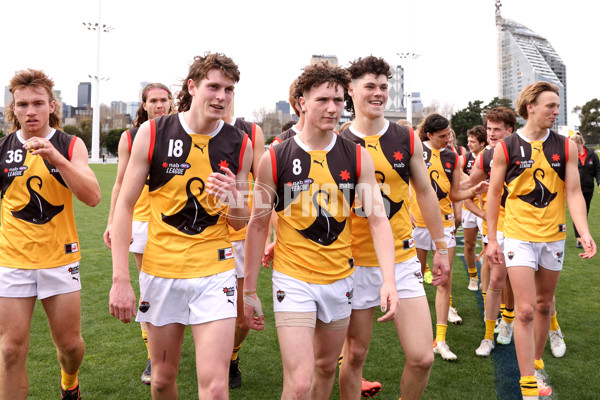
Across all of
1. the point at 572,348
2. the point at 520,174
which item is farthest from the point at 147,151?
the point at 572,348

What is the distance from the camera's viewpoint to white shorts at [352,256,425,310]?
361cm

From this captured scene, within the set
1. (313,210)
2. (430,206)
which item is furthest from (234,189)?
(430,206)

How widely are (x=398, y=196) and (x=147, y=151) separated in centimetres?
190

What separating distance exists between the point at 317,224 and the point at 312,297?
1.56ft

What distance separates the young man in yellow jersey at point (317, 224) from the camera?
124 inches

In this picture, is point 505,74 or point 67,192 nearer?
point 67,192

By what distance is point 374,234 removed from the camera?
3.36 metres

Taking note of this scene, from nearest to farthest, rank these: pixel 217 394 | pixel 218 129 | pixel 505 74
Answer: pixel 217 394, pixel 218 129, pixel 505 74

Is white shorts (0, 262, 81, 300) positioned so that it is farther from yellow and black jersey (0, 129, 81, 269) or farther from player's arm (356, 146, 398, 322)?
player's arm (356, 146, 398, 322)

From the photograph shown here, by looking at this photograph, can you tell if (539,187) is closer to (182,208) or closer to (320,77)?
(320,77)

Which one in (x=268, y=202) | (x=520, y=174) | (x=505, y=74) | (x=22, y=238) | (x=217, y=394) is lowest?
(x=217, y=394)

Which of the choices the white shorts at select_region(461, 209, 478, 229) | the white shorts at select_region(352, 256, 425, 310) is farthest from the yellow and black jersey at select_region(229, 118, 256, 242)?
the white shorts at select_region(461, 209, 478, 229)

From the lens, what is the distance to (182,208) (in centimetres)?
310

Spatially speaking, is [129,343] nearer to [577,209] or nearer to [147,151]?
[147,151]
